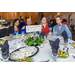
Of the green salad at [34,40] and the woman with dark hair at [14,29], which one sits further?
the woman with dark hair at [14,29]

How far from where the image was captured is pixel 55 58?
1.15 meters

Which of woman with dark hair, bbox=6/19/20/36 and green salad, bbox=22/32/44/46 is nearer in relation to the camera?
green salad, bbox=22/32/44/46

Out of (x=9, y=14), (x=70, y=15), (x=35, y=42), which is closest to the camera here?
(x=35, y=42)

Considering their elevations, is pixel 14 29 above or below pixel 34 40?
above

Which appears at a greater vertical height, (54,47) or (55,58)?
(54,47)

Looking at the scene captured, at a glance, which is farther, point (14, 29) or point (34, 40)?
point (14, 29)

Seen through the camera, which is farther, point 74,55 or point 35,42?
point 35,42
